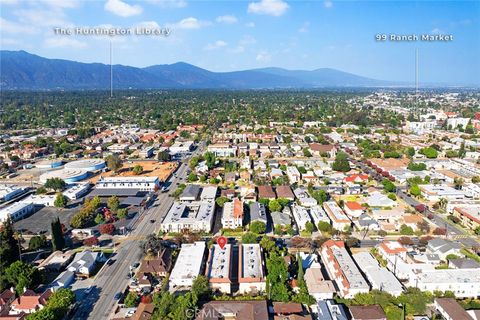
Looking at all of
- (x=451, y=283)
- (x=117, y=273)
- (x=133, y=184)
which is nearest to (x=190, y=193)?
(x=133, y=184)

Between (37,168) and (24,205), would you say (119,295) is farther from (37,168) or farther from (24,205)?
(37,168)

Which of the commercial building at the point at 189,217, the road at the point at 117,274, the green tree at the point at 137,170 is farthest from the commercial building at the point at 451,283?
the green tree at the point at 137,170

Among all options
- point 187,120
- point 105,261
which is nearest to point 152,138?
point 187,120

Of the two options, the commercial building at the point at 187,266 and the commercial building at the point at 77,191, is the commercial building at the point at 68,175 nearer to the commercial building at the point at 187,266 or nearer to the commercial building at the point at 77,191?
the commercial building at the point at 77,191

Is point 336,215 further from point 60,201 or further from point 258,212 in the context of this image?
point 60,201

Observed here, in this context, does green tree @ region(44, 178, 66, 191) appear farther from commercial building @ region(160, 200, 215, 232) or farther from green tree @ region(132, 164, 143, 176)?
commercial building @ region(160, 200, 215, 232)

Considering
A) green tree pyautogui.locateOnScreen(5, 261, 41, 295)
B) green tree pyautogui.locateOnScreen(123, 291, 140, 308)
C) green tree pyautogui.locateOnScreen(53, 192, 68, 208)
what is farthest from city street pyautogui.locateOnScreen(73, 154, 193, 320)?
green tree pyautogui.locateOnScreen(53, 192, 68, 208)
